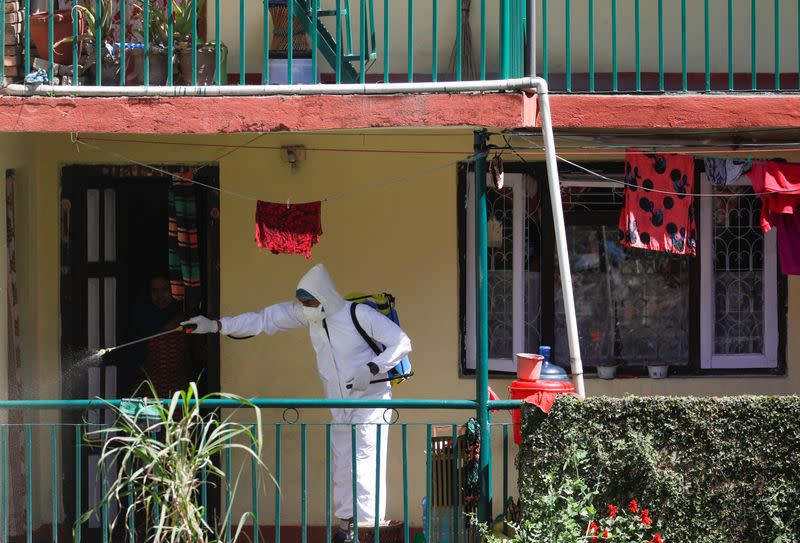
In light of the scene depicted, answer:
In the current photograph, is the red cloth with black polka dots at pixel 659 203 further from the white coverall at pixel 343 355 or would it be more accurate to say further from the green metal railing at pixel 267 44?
the white coverall at pixel 343 355

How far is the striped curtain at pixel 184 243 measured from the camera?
26.4ft

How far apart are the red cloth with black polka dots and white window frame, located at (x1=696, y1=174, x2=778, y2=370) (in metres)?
0.84

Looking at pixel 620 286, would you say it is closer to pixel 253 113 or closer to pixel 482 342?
pixel 482 342

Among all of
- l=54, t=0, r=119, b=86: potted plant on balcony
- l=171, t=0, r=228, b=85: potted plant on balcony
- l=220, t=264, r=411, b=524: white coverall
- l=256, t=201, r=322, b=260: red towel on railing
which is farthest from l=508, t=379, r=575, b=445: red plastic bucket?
l=54, t=0, r=119, b=86: potted plant on balcony

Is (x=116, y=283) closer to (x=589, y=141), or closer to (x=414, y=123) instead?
(x=414, y=123)

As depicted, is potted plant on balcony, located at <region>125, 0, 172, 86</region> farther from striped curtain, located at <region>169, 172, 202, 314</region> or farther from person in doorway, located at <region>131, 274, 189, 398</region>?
person in doorway, located at <region>131, 274, 189, 398</region>

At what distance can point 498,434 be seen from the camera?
26.7ft

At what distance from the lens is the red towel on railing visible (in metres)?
7.21

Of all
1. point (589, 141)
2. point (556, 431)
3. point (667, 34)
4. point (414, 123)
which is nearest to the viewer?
point (556, 431)

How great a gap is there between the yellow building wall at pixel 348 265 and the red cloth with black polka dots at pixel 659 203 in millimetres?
1273

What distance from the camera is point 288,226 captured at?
7.25m

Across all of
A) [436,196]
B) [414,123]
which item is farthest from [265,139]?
[414,123]

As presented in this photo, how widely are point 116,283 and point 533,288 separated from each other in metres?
3.08

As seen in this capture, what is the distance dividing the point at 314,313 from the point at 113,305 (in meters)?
1.88
